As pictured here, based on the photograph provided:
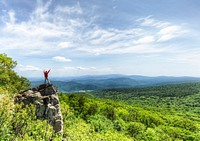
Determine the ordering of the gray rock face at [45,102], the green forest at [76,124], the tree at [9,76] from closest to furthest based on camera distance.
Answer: the green forest at [76,124] → the gray rock face at [45,102] → the tree at [9,76]

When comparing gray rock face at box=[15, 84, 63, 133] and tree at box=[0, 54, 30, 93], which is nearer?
gray rock face at box=[15, 84, 63, 133]

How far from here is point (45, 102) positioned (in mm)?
39000

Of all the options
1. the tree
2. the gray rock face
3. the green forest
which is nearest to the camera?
the green forest

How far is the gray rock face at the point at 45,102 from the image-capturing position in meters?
38.1

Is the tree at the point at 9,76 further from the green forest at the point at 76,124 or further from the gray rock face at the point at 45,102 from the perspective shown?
the gray rock face at the point at 45,102

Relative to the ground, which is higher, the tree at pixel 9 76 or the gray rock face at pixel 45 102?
the tree at pixel 9 76

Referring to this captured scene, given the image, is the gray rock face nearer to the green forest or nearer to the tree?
the green forest

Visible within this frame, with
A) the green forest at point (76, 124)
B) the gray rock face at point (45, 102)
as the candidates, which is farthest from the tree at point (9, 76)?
the gray rock face at point (45, 102)

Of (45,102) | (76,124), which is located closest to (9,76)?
(76,124)

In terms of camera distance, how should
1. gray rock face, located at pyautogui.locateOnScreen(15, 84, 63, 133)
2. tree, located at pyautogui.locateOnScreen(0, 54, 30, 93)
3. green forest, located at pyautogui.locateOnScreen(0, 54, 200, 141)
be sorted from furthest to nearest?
tree, located at pyautogui.locateOnScreen(0, 54, 30, 93) < gray rock face, located at pyautogui.locateOnScreen(15, 84, 63, 133) < green forest, located at pyautogui.locateOnScreen(0, 54, 200, 141)

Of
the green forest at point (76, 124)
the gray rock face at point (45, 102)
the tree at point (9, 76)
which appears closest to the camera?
the green forest at point (76, 124)

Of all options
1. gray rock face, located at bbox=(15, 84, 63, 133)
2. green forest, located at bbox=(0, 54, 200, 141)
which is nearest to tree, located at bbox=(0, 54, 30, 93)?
green forest, located at bbox=(0, 54, 200, 141)

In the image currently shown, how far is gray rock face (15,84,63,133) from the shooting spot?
3806 centimetres

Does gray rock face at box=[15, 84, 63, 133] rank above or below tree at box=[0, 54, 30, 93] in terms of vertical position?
below
